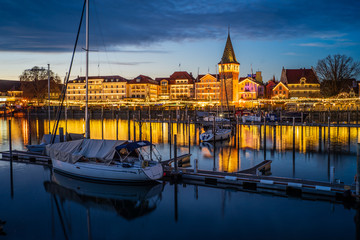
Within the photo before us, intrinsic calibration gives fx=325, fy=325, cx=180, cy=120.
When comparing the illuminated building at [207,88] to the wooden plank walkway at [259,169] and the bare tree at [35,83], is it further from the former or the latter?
the wooden plank walkway at [259,169]

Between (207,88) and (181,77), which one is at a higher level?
(181,77)

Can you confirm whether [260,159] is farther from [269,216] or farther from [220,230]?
[220,230]

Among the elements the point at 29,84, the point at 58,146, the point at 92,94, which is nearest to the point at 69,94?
the point at 92,94

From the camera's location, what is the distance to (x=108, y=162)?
20.4m

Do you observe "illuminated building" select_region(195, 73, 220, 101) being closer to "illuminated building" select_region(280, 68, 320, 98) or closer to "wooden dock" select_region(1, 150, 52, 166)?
"illuminated building" select_region(280, 68, 320, 98)

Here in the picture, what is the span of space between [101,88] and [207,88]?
47172 mm

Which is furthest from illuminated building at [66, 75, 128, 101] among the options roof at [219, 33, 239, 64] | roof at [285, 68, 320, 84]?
roof at [285, 68, 320, 84]

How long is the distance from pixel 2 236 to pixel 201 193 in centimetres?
1030

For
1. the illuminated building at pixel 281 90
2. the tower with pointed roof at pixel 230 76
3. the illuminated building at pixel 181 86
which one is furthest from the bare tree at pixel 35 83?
the illuminated building at pixel 281 90

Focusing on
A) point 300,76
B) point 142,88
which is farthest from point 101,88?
point 300,76

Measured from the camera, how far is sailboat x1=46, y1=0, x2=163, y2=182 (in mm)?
19609

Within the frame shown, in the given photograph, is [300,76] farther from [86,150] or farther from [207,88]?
[86,150]

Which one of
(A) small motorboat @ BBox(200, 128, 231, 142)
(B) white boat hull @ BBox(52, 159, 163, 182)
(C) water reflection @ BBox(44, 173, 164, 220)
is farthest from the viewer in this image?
(A) small motorboat @ BBox(200, 128, 231, 142)

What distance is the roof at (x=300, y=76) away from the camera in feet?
322
